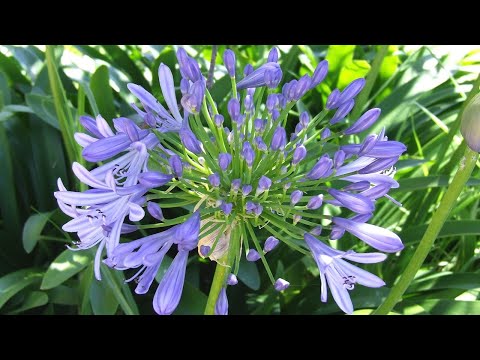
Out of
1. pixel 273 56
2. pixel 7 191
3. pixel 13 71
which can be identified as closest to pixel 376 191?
pixel 273 56

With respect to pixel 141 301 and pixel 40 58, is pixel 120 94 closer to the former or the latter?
pixel 40 58

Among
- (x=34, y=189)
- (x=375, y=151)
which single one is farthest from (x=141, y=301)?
(x=375, y=151)

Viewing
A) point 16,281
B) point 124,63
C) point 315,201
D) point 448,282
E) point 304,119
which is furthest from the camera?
point 124,63

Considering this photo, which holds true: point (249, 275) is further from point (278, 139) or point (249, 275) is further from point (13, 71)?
point (13, 71)

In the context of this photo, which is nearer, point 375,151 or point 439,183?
point 375,151

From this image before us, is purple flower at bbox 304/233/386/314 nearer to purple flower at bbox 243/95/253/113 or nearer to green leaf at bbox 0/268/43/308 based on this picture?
purple flower at bbox 243/95/253/113
